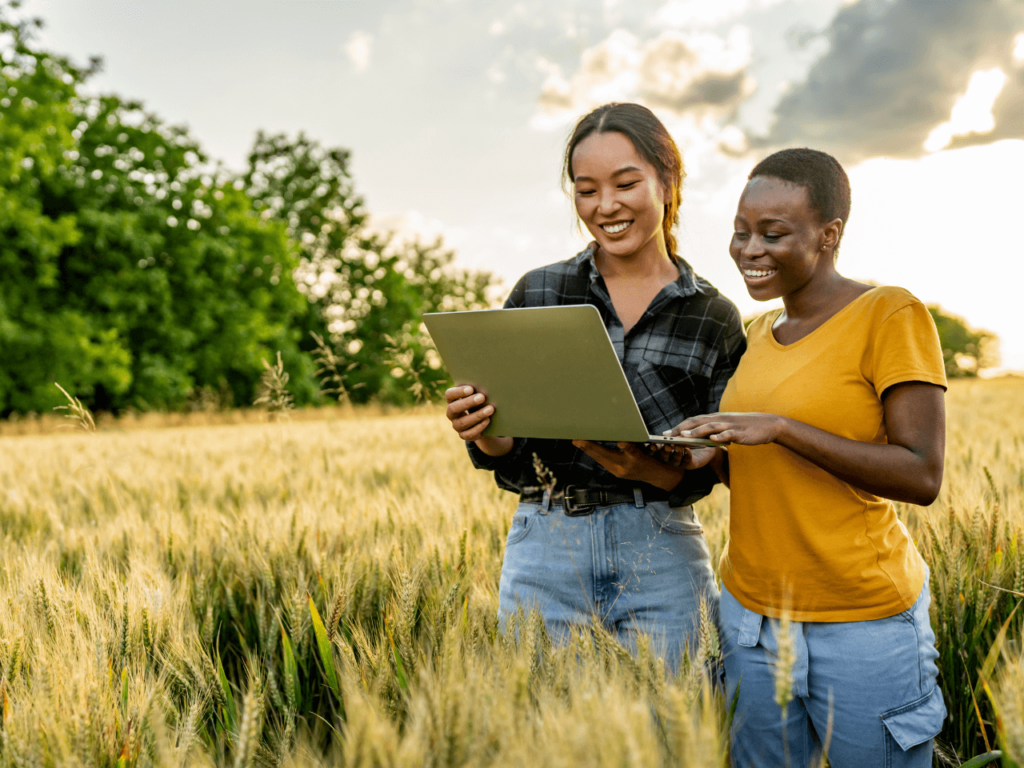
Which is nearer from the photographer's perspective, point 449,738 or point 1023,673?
point 449,738

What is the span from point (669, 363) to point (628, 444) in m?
0.30

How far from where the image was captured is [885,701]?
4.26 ft

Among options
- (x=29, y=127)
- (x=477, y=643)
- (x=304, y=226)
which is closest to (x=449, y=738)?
(x=477, y=643)

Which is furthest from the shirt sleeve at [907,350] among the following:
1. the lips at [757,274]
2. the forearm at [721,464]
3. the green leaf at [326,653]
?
the green leaf at [326,653]

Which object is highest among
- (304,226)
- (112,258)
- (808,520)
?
(304,226)

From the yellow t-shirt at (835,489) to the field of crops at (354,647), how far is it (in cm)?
25

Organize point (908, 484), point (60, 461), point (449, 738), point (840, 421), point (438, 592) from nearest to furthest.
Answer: point (449, 738)
point (908, 484)
point (840, 421)
point (438, 592)
point (60, 461)

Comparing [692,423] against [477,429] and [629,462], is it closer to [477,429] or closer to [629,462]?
[629,462]

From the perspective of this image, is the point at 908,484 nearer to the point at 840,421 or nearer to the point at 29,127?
the point at 840,421

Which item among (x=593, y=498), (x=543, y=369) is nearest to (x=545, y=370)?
(x=543, y=369)

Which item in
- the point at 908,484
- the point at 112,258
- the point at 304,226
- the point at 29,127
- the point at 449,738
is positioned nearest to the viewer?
the point at 449,738

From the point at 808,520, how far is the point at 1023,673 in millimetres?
427

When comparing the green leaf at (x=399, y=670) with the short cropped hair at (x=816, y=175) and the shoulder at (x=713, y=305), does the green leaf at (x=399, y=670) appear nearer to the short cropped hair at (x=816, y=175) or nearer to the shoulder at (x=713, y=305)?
the shoulder at (x=713, y=305)

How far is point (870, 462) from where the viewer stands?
4.10ft
